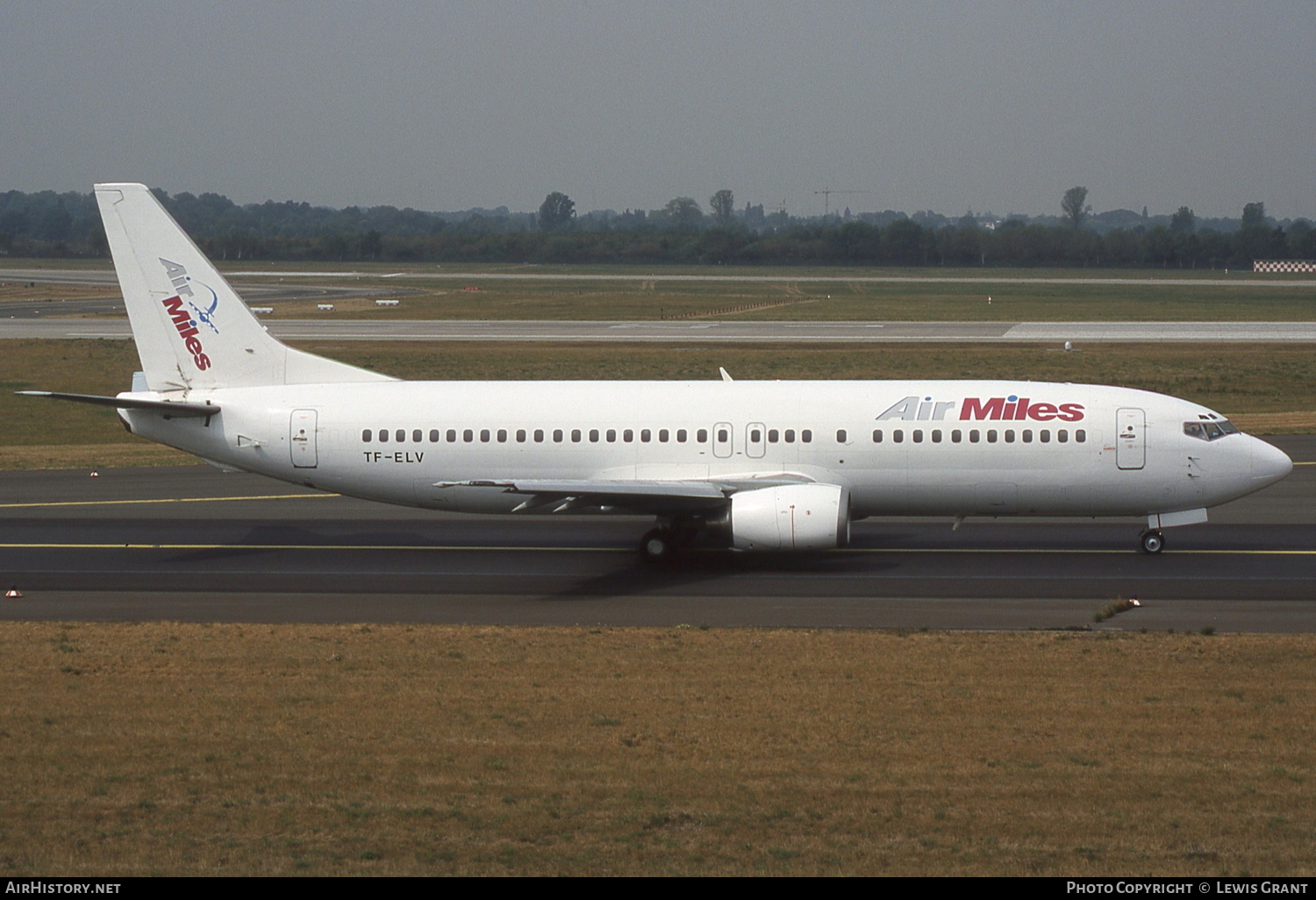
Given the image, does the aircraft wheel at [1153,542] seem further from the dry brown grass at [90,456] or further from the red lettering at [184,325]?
the dry brown grass at [90,456]

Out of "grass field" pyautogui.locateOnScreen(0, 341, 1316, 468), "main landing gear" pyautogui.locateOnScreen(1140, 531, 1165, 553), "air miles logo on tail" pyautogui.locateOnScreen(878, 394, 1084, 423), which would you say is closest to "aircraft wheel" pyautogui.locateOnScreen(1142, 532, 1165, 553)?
"main landing gear" pyautogui.locateOnScreen(1140, 531, 1165, 553)

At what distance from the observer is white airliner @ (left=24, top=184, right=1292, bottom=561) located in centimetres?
2931

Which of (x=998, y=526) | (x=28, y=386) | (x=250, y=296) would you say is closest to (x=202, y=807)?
(x=998, y=526)

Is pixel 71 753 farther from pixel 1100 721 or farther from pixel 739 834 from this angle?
pixel 1100 721

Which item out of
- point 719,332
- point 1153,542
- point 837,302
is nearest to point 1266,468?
point 1153,542

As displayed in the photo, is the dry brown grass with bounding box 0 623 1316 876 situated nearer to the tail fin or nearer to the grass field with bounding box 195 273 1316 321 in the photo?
the tail fin

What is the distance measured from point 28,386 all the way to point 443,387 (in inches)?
1751

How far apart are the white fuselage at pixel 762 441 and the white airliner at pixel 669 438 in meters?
Result: 0.04

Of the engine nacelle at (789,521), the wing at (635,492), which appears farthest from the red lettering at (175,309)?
the engine nacelle at (789,521)

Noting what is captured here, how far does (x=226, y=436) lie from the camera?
1220 inches

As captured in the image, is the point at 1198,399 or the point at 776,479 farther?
the point at 1198,399

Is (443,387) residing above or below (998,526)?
above

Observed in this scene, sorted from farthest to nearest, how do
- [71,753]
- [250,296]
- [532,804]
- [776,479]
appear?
[250,296], [776,479], [71,753], [532,804]

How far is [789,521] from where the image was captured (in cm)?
2762
